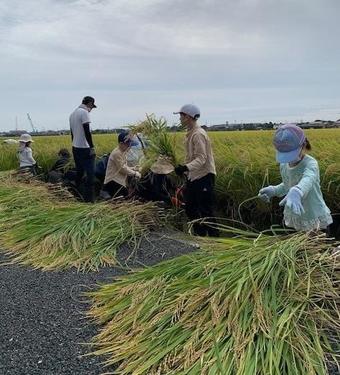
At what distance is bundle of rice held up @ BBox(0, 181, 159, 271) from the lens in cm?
449

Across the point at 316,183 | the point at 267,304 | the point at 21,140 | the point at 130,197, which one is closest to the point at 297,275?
the point at 267,304

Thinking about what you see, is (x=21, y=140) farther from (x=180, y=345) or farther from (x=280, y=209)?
(x=180, y=345)

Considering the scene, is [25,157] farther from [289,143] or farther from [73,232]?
[289,143]

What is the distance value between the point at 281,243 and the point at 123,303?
1000mm

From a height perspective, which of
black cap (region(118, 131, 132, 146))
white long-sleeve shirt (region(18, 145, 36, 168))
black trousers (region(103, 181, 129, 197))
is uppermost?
black cap (region(118, 131, 132, 146))

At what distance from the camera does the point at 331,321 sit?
247 centimetres

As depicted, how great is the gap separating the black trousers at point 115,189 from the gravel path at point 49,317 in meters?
1.60

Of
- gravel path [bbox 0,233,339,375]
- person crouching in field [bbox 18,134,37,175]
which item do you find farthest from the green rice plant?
person crouching in field [bbox 18,134,37,175]

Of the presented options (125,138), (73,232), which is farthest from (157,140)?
(73,232)

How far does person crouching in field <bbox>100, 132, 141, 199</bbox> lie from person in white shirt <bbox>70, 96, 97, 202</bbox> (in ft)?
3.75

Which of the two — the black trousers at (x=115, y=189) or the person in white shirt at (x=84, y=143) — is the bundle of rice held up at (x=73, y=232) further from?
the person in white shirt at (x=84, y=143)

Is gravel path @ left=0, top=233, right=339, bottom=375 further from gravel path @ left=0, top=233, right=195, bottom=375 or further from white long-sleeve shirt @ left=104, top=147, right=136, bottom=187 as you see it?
white long-sleeve shirt @ left=104, top=147, right=136, bottom=187

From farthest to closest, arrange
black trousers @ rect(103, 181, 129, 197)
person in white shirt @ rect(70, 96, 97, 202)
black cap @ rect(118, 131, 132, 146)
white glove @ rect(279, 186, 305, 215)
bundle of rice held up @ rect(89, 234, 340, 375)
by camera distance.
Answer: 1. person in white shirt @ rect(70, 96, 97, 202)
2. black trousers @ rect(103, 181, 129, 197)
3. black cap @ rect(118, 131, 132, 146)
4. white glove @ rect(279, 186, 305, 215)
5. bundle of rice held up @ rect(89, 234, 340, 375)

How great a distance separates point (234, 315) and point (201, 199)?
2.82 m
